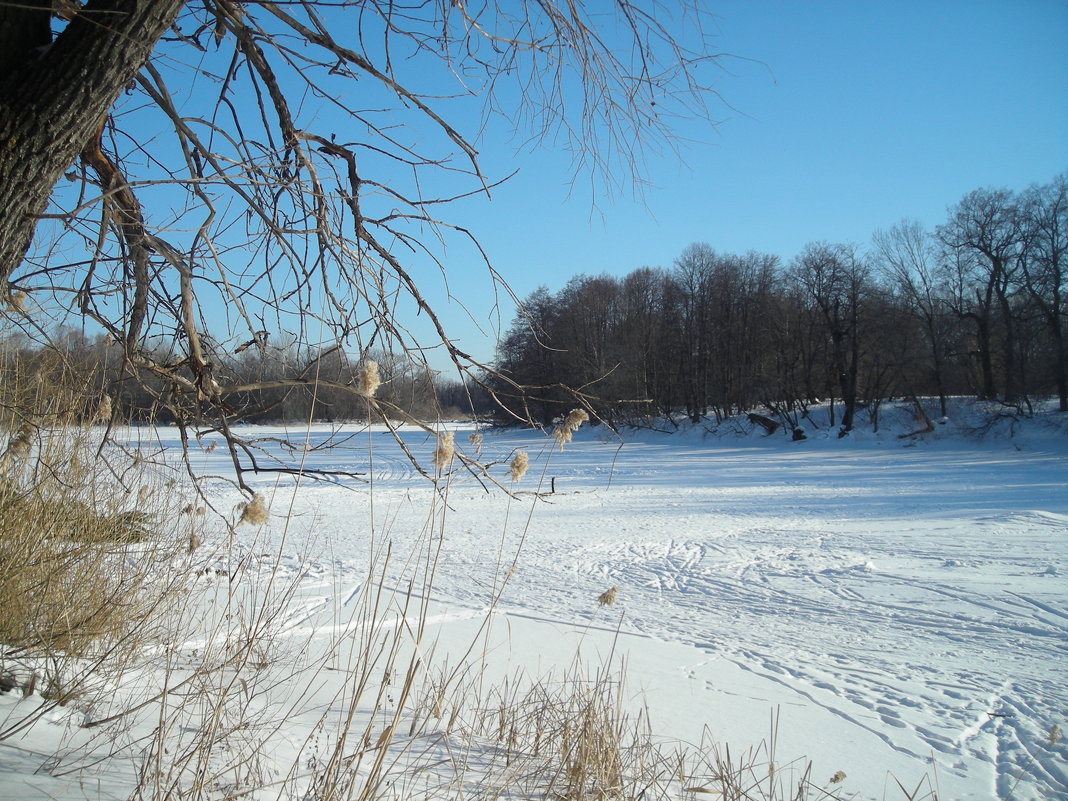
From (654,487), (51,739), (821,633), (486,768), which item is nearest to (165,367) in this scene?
(51,739)

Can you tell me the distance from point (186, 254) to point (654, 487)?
1461 centimetres

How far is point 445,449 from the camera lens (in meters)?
2.00

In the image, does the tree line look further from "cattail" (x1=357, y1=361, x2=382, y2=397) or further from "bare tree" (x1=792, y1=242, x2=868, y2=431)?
"cattail" (x1=357, y1=361, x2=382, y2=397)

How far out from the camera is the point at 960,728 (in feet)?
14.2

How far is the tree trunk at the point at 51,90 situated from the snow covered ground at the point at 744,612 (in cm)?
86

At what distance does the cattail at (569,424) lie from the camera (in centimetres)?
237

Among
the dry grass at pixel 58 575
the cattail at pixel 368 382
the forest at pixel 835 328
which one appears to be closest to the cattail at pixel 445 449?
the cattail at pixel 368 382

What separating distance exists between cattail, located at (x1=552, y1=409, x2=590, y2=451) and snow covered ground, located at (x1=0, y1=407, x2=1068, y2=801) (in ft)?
0.63

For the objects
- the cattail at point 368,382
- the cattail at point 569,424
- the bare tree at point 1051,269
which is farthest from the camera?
the bare tree at point 1051,269

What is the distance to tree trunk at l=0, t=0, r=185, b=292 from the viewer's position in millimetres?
1458

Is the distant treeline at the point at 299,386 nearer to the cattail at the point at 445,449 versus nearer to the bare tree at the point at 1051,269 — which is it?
the cattail at the point at 445,449

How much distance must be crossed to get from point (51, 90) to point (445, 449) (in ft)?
4.22

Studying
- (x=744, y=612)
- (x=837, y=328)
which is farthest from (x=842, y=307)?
(x=744, y=612)

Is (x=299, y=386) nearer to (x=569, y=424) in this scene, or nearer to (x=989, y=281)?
(x=569, y=424)
